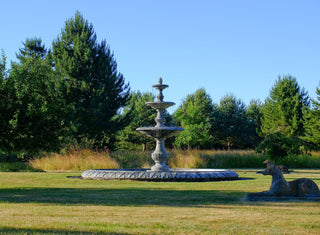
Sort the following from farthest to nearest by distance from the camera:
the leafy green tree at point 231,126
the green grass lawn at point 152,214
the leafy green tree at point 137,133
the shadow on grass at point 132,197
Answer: the leafy green tree at point 231,126
the leafy green tree at point 137,133
the shadow on grass at point 132,197
the green grass lawn at point 152,214

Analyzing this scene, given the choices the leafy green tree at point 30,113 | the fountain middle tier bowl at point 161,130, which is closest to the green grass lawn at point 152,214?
the leafy green tree at point 30,113

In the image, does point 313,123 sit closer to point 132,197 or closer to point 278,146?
point 278,146

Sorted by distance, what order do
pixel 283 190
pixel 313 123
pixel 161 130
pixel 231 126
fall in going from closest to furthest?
pixel 283 190 < pixel 161 130 < pixel 313 123 < pixel 231 126

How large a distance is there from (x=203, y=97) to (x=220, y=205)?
49.5 metres

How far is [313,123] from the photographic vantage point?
42.4 meters

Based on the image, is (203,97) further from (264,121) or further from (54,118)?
(54,118)

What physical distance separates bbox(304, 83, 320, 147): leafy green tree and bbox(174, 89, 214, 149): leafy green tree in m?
10.5

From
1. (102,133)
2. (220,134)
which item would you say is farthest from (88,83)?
(220,134)

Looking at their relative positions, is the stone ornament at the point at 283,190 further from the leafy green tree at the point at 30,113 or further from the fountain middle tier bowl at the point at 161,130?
the fountain middle tier bowl at the point at 161,130

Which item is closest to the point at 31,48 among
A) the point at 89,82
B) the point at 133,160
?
the point at 89,82

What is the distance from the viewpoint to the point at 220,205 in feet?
27.1

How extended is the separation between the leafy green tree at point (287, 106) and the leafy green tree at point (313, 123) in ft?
8.60

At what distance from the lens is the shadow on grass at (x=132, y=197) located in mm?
8727

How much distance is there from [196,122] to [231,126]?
7.85 metres
